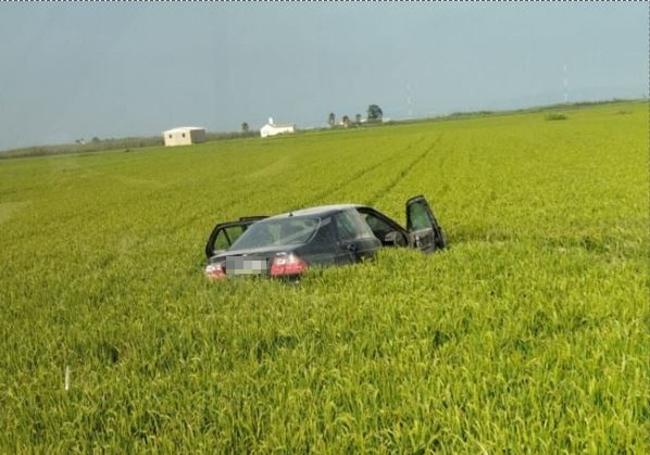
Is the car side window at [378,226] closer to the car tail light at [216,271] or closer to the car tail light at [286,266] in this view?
the car tail light at [286,266]

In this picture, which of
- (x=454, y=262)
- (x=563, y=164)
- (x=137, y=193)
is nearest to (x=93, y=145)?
(x=137, y=193)

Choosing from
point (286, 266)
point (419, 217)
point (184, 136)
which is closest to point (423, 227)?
point (419, 217)

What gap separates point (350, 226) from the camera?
7875 millimetres

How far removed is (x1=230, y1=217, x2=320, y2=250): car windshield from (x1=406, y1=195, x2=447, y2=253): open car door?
2024 mm

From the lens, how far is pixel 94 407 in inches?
149

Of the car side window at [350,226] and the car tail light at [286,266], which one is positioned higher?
the car side window at [350,226]

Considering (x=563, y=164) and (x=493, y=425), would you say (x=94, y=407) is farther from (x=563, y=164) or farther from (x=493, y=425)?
(x=563, y=164)

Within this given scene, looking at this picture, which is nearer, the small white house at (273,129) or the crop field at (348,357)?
the crop field at (348,357)

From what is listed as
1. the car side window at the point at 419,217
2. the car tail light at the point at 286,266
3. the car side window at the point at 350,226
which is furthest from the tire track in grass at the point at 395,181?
the car tail light at the point at 286,266

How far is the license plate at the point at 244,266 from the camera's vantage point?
6.93 m

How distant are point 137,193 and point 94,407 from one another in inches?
1207

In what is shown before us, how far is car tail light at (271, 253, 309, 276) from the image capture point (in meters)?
6.84

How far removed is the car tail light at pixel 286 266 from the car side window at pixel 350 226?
2.64ft

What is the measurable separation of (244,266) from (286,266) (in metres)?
0.49
